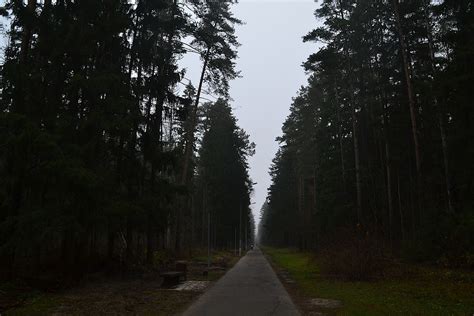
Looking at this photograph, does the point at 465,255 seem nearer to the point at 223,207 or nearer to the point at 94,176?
the point at 94,176

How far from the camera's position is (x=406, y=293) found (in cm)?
1327

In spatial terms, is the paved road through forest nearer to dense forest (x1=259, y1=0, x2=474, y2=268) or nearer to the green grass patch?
the green grass patch

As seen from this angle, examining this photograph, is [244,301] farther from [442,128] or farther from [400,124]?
[400,124]

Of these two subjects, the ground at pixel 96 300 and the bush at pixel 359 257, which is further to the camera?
the bush at pixel 359 257

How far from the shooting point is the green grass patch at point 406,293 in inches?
408

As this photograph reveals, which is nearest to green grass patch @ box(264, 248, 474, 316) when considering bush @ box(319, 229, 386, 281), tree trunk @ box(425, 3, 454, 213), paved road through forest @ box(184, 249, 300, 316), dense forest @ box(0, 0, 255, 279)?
bush @ box(319, 229, 386, 281)

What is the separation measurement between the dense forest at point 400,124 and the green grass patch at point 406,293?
78.1 inches

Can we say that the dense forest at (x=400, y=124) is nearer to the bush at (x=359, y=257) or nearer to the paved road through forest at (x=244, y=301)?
the bush at (x=359, y=257)

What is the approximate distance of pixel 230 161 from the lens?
57125 millimetres

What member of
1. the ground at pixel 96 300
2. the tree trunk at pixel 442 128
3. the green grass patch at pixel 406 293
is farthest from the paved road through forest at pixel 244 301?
the tree trunk at pixel 442 128

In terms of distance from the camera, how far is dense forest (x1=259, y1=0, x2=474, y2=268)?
19.5 m

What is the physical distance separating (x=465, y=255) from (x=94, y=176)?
14.9 metres

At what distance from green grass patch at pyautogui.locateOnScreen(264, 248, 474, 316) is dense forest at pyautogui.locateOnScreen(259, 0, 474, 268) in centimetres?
198

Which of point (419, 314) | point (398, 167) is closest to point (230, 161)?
point (398, 167)
